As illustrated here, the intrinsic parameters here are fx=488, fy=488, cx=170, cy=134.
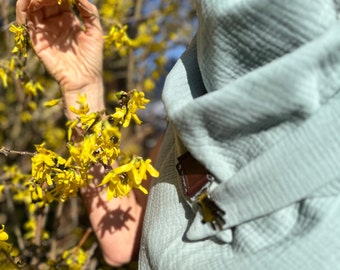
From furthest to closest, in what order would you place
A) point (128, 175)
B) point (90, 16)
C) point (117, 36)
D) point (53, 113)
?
point (53, 113) → point (117, 36) → point (90, 16) → point (128, 175)

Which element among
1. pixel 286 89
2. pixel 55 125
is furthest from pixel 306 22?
pixel 55 125

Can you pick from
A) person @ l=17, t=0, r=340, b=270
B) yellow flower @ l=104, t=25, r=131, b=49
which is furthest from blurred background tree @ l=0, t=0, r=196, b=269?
person @ l=17, t=0, r=340, b=270

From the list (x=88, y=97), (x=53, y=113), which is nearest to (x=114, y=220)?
(x=88, y=97)

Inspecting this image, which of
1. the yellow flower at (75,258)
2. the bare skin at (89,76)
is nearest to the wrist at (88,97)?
the bare skin at (89,76)

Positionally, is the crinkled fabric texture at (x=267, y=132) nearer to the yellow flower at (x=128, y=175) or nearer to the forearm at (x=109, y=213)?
the yellow flower at (x=128, y=175)

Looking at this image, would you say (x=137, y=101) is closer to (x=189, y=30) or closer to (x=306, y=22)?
(x=306, y=22)

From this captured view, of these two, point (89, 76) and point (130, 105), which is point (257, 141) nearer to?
point (130, 105)
